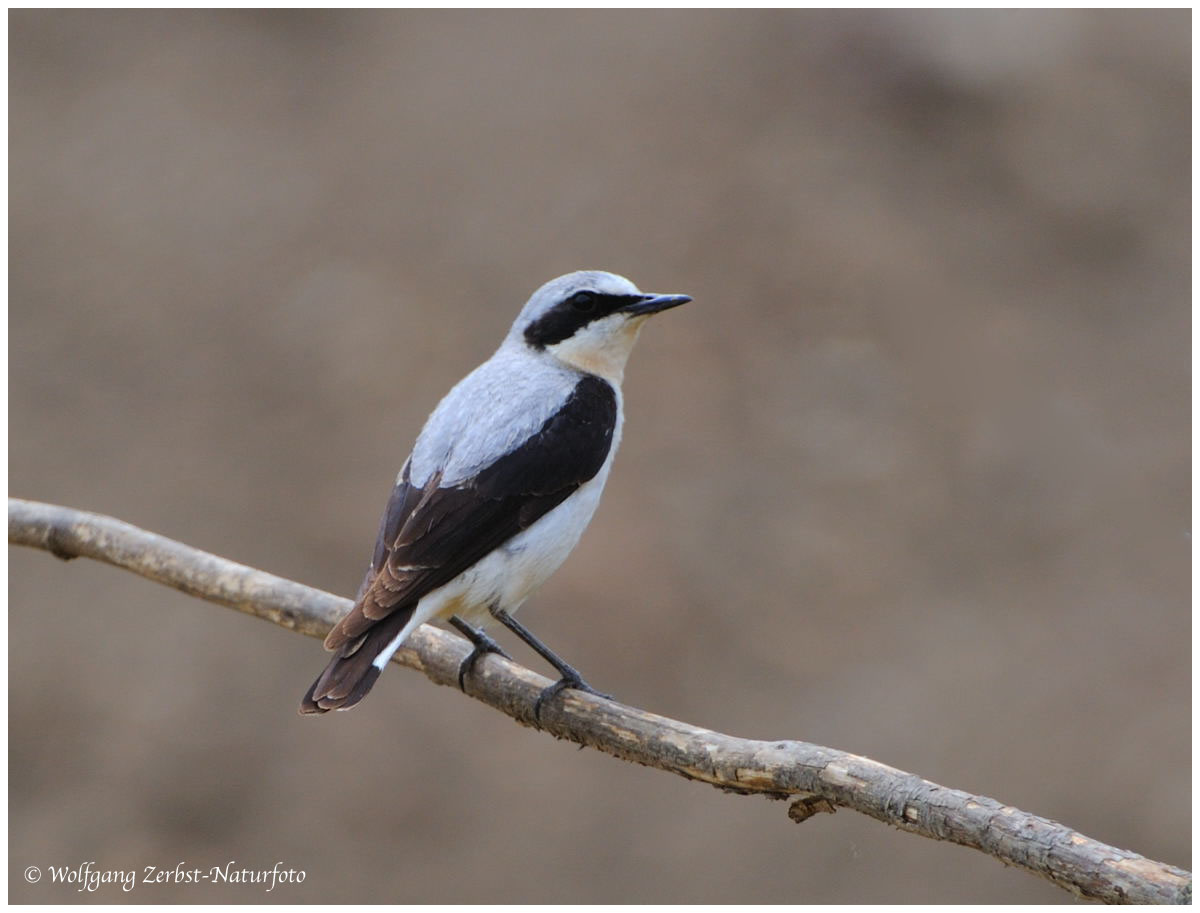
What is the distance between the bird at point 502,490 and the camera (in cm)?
387

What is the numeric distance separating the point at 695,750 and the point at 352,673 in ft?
3.18

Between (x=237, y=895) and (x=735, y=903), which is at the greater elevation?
(x=735, y=903)

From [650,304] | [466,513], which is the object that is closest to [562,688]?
[466,513]

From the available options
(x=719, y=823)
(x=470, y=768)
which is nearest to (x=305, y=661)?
(x=470, y=768)

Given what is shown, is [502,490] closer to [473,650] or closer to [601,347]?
[473,650]

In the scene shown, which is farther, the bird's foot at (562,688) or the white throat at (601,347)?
the white throat at (601,347)

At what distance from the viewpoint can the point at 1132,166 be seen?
12.1m

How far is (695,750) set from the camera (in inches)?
137

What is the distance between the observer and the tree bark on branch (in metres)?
2.78

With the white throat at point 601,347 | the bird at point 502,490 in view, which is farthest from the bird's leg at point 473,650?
the white throat at point 601,347

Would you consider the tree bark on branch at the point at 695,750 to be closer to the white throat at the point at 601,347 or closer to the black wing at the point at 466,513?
the black wing at the point at 466,513

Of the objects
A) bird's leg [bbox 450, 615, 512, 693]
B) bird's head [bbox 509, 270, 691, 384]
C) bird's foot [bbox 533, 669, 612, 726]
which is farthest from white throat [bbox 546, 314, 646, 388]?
bird's foot [bbox 533, 669, 612, 726]

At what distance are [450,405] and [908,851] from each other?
201 inches

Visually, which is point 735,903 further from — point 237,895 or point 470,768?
point 237,895
